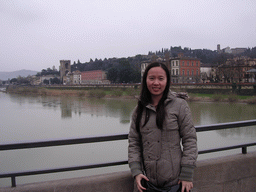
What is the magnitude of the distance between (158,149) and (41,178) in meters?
5.21

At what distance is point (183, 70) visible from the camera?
49.9 metres

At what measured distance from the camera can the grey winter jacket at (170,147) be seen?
5.05 feet

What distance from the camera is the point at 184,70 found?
5009cm

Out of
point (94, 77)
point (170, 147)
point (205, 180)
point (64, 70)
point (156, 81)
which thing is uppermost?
point (64, 70)

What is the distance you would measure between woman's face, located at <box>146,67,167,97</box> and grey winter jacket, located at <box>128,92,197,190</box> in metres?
0.09

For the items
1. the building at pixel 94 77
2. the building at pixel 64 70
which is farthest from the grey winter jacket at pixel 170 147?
the building at pixel 64 70

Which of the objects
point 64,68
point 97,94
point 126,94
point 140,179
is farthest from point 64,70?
point 140,179

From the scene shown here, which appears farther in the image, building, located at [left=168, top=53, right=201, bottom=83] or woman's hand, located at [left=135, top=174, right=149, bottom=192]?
building, located at [left=168, top=53, right=201, bottom=83]

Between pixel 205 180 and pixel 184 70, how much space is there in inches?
1944

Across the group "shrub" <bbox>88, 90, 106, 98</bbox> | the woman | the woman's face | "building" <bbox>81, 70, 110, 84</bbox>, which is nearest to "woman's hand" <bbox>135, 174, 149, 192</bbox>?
the woman

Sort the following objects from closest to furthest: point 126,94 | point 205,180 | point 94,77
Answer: point 205,180 < point 126,94 < point 94,77

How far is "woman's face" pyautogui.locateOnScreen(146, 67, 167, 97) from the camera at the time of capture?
1.66 m

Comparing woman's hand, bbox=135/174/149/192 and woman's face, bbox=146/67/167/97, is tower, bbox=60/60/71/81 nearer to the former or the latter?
woman's face, bbox=146/67/167/97

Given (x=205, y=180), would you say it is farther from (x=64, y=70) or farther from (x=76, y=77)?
(x=64, y=70)
